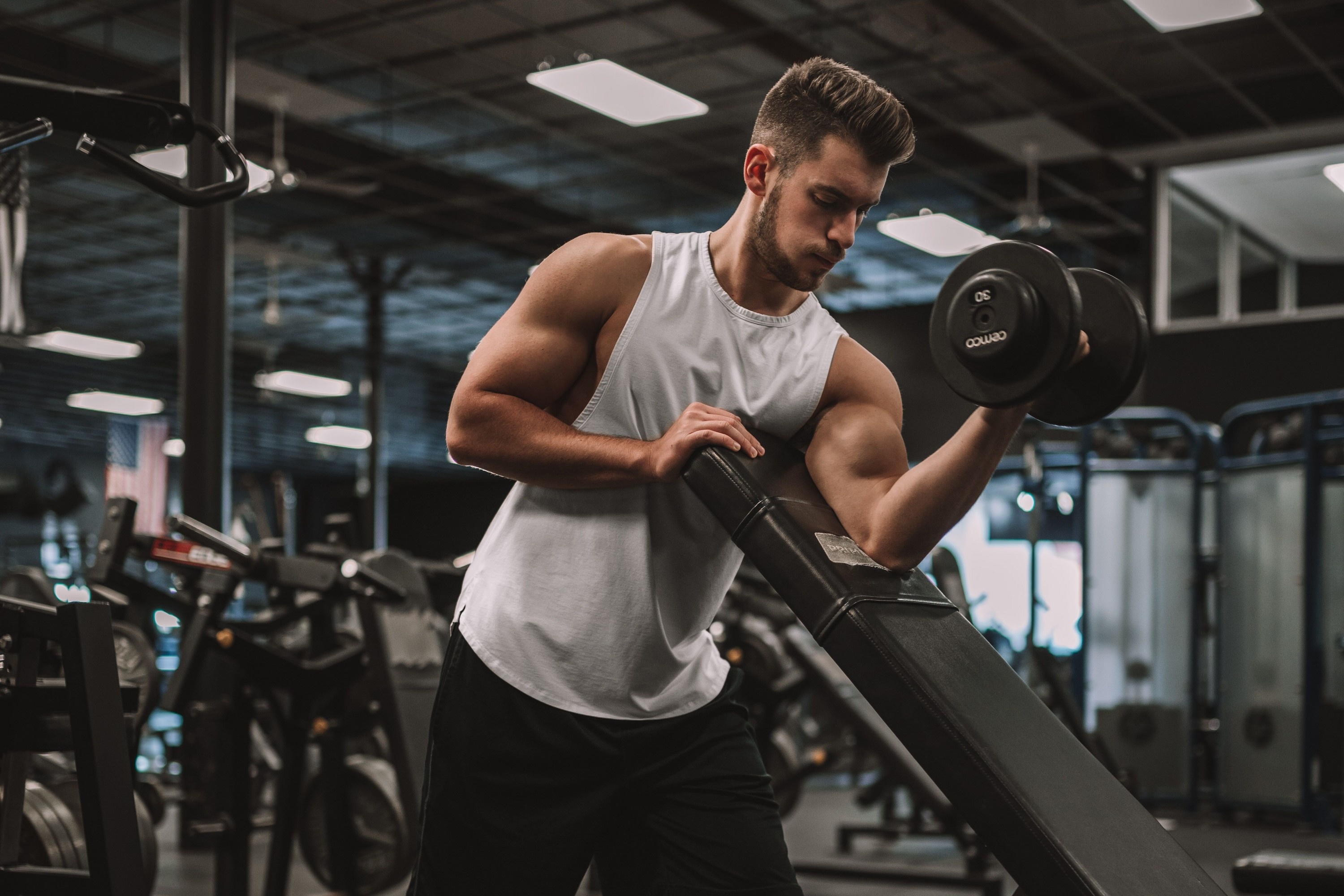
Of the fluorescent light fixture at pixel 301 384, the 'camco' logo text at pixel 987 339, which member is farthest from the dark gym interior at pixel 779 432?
the fluorescent light fixture at pixel 301 384

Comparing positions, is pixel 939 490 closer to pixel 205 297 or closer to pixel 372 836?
pixel 372 836

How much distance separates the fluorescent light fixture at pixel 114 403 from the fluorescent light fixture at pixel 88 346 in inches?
108

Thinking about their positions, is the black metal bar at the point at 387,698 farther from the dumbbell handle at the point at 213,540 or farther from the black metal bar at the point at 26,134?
the black metal bar at the point at 26,134

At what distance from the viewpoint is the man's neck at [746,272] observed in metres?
1.68

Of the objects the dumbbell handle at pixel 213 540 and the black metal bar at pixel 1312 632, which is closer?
the dumbbell handle at pixel 213 540

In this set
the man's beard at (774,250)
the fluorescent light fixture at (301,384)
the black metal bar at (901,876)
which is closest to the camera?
the man's beard at (774,250)

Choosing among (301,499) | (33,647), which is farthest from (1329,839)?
(301,499)

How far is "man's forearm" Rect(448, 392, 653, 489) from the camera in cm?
155

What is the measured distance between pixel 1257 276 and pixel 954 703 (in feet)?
28.2

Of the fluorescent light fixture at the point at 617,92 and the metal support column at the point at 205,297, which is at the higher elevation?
the fluorescent light fixture at the point at 617,92

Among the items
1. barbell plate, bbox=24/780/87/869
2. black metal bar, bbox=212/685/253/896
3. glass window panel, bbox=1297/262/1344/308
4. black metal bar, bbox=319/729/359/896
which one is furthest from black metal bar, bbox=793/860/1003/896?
glass window panel, bbox=1297/262/1344/308

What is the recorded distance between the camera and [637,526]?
1611 millimetres

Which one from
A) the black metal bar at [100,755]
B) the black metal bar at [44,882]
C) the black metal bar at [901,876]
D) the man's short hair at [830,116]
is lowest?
the black metal bar at [901,876]

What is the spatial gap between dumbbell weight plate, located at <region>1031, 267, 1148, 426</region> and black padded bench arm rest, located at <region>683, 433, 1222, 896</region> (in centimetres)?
30
